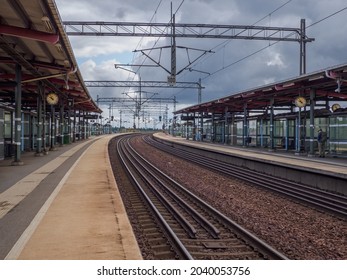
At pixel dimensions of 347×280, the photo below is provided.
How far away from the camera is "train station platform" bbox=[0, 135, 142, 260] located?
6.43 meters

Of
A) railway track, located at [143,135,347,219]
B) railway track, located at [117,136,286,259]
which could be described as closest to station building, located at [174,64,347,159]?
railway track, located at [143,135,347,219]

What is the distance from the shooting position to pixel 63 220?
339 inches

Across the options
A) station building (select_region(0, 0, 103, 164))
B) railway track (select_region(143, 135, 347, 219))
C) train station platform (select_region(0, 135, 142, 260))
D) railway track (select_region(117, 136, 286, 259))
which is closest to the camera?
train station platform (select_region(0, 135, 142, 260))

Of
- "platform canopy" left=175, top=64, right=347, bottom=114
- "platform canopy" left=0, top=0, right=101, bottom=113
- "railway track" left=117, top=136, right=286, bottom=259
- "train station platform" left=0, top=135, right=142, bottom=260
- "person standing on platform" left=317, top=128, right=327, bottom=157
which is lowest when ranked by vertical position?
"railway track" left=117, top=136, right=286, bottom=259

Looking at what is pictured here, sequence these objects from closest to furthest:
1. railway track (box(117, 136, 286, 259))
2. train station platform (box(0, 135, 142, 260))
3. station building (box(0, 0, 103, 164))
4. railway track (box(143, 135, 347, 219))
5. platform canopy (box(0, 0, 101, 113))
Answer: train station platform (box(0, 135, 142, 260)), railway track (box(117, 136, 286, 259)), railway track (box(143, 135, 347, 219)), platform canopy (box(0, 0, 101, 113)), station building (box(0, 0, 103, 164))

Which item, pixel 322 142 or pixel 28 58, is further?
pixel 322 142

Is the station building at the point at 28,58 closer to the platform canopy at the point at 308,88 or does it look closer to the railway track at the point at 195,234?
the railway track at the point at 195,234

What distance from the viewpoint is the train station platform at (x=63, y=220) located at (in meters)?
6.43

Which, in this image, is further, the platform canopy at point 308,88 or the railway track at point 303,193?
the platform canopy at point 308,88

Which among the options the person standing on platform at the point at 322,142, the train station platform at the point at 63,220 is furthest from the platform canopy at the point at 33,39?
the person standing on platform at the point at 322,142

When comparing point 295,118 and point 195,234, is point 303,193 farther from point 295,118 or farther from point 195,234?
point 295,118

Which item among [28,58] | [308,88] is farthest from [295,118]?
[28,58]

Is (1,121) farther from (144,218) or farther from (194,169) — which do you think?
(144,218)

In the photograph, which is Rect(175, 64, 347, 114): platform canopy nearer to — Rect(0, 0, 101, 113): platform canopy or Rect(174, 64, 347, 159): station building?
Rect(174, 64, 347, 159): station building
